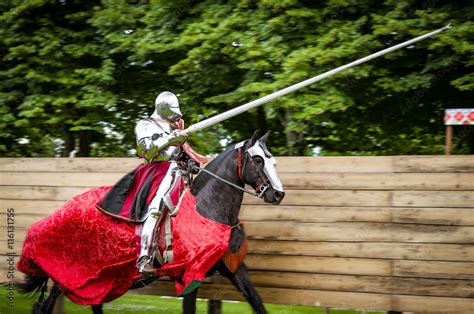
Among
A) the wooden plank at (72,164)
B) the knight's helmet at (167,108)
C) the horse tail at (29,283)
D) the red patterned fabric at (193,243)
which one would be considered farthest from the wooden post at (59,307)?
the knight's helmet at (167,108)

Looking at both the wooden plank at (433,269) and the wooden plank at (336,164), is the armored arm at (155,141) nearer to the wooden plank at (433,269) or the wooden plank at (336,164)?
the wooden plank at (336,164)

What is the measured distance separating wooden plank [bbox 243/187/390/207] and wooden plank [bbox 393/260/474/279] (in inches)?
22.0

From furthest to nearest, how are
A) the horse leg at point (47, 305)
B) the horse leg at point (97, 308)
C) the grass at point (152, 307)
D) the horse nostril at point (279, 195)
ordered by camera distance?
1. the grass at point (152, 307)
2. the horse leg at point (97, 308)
3. the horse leg at point (47, 305)
4. the horse nostril at point (279, 195)

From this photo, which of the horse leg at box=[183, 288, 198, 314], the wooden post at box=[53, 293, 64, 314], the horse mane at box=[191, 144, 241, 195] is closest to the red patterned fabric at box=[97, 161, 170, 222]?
the horse mane at box=[191, 144, 241, 195]

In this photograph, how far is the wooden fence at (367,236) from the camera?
→ 5.71m

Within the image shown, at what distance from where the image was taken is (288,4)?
8078mm

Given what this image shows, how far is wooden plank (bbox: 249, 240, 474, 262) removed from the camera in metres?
5.70

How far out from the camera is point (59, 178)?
758 cm

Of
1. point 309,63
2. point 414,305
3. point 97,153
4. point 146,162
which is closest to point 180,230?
point 146,162

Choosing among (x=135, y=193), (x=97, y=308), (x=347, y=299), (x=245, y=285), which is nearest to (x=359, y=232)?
(x=347, y=299)

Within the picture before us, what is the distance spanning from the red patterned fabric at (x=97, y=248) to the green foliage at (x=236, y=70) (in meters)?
2.50

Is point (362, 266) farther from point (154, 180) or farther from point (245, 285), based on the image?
point (154, 180)

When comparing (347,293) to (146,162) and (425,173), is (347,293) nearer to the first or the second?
(425,173)

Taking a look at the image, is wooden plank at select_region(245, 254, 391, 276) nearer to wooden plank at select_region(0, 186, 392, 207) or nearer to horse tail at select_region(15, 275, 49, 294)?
wooden plank at select_region(0, 186, 392, 207)
